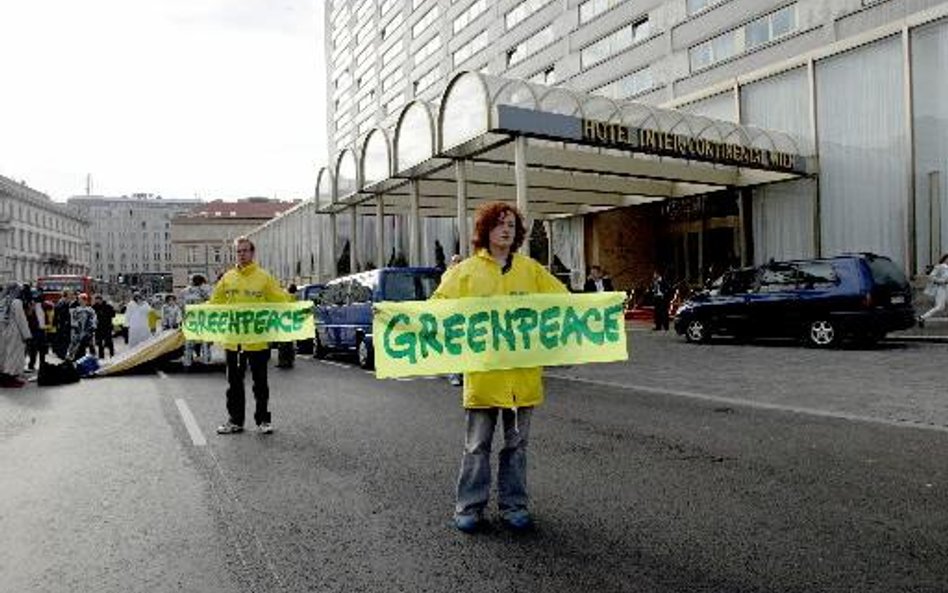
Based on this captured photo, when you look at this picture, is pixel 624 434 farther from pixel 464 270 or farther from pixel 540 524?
pixel 464 270

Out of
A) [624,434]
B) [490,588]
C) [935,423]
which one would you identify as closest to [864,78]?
[935,423]

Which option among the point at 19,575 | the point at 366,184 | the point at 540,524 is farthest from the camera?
the point at 366,184

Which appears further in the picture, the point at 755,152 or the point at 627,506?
the point at 755,152

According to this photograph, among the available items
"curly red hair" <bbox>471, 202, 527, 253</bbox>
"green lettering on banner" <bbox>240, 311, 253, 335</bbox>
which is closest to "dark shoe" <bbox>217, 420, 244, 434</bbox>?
"green lettering on banner" <bbox>240, 311, 253, 335</bbox>

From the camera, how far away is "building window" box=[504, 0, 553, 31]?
41906 millimetres

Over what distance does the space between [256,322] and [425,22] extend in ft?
183

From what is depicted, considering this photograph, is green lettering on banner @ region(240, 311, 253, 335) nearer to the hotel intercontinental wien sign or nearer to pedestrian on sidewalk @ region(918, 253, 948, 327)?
the hotel intercontinental wien sign

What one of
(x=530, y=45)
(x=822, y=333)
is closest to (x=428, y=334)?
(x=822, y=333)

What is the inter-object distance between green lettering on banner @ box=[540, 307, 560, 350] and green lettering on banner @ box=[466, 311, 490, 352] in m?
0.39

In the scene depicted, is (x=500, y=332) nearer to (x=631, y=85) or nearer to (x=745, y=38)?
(x=745, y=38)

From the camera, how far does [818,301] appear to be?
1407 centimetres

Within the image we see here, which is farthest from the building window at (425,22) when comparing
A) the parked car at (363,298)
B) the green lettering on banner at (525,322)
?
the green lettering on banner at (525,322)

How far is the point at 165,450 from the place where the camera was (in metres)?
6.52

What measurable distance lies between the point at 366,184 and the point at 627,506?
19475 millimetres
